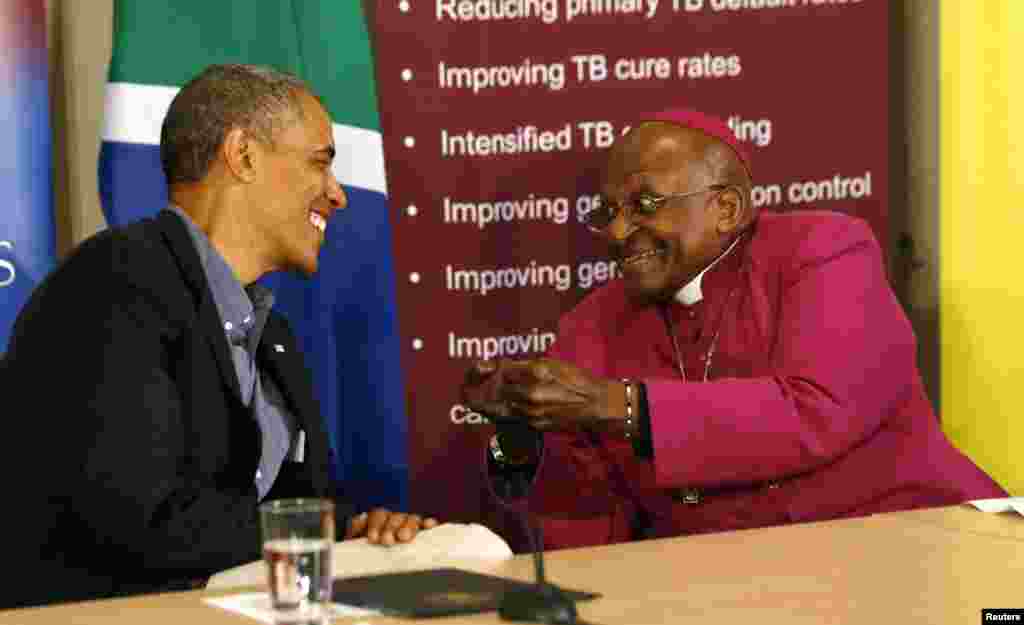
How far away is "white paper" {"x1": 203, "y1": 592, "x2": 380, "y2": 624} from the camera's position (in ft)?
7.13

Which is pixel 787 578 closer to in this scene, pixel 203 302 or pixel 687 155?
pixel 203 302

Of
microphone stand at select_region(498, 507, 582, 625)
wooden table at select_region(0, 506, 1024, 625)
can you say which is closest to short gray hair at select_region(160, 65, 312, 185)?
wooden table at select_region(0, 506, 1024, 625)

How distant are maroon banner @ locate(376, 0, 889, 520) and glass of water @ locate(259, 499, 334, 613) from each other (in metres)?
2.60

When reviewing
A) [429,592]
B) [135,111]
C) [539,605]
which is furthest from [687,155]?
[539,605]

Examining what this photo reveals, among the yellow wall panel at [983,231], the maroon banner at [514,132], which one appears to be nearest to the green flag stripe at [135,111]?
the maroon banner at [514,132]

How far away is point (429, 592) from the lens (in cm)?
232

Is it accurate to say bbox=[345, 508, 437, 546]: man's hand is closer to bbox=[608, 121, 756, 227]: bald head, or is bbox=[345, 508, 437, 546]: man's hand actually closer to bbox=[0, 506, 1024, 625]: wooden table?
bbox=[0, 506, 1024, 625]: wooden table

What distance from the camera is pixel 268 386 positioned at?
3.62m

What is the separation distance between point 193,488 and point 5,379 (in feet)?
1.42

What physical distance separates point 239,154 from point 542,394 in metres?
0.89

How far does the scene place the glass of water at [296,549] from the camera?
73.3 inches

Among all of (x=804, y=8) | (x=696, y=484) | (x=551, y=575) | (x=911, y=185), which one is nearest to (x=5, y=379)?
(x=551, y=575)

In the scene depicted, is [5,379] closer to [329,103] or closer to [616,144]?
[329,103]

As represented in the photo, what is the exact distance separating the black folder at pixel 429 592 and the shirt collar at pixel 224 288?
109 centimetres
